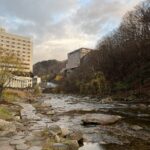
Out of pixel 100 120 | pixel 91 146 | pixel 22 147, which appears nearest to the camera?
pixel 22 147

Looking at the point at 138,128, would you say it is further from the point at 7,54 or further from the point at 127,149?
the point at 7,54

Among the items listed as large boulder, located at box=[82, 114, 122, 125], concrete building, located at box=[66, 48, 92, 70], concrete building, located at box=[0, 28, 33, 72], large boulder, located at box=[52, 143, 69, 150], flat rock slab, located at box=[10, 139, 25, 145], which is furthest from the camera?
concrete building, located at box=[66, 48, 92, 70]

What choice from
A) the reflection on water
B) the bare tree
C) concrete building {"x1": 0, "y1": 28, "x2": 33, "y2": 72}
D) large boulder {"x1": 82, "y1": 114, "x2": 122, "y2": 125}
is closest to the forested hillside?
the bare tree

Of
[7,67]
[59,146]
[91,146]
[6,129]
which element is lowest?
[91,146]

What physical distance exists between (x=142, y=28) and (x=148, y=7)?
5603 millimetres

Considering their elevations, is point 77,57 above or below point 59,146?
above

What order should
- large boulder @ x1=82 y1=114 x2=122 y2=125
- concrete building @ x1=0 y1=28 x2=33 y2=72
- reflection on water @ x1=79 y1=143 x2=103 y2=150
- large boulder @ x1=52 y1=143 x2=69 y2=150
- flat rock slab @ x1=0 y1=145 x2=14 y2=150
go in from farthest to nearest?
concrete building @ x1=0 y1=28 x2=33 y2=72, large boulder @ x1=82 y1=114 x2=122 y2=125, reflection on water @ x1=79 y1=143 x2=103 y2=150, large boulder @ x1=52 y1=143 x2=69 y2=150, flat rock slab @ x1=0 y1=145 x2=14 y2=150

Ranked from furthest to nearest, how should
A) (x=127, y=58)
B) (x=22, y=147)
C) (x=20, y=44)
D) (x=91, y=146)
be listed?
1. (x=20, y=44)
2. (x=127, y=58)
3. (x=91, y=146)
4. (x=22, y=147)

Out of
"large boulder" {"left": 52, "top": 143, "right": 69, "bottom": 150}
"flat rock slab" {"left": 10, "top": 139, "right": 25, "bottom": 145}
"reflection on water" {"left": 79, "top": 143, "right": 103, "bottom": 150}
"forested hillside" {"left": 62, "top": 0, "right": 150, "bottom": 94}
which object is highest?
"forested hillside" {"left": 62, "top": 0, "right": 150, "bottom": 94}

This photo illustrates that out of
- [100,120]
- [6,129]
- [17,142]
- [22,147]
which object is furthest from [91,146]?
[100,120]

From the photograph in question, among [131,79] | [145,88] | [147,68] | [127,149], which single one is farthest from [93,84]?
[127,149]

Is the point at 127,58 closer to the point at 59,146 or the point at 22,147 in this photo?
the point at 59,146

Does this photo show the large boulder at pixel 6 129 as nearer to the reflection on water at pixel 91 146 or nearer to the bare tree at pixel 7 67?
the reflection on water at pixel 91 146

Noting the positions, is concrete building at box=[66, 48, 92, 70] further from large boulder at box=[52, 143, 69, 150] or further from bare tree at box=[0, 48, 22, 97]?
large boulder at box=[52, 143, 69, 150]
